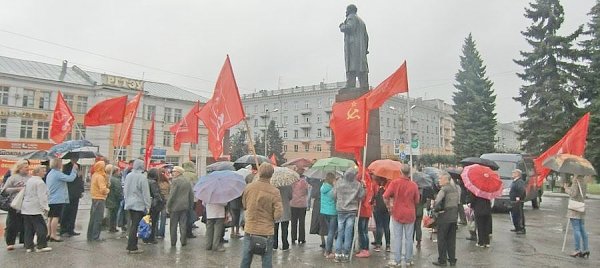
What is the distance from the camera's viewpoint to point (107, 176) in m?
10.8

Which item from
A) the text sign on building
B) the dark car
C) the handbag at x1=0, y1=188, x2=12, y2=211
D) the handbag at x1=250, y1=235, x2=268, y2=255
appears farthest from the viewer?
the text sign on building

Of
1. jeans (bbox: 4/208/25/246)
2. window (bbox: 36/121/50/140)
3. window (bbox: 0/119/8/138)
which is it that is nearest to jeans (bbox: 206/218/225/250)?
jeans (bbox: 4/208/25/246)

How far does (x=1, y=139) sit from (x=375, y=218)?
47.2 meters

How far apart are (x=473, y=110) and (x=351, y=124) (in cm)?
4211

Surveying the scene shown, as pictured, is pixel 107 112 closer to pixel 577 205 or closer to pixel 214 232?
pixel 214 232

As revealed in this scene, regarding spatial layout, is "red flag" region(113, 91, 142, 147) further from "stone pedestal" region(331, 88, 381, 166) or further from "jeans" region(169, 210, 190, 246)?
"stone pedestal" region(331, 88, 381, 166)

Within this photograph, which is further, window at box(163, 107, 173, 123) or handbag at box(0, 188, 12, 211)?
window at box(163, 107, 173, 123)

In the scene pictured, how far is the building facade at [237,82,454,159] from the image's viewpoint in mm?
82625

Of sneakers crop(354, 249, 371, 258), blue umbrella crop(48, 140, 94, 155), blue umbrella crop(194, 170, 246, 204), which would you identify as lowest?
sneakers crop(354, 249, 371, 258)

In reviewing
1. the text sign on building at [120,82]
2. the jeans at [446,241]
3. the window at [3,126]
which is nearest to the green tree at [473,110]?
the text sign on building at [120,82]

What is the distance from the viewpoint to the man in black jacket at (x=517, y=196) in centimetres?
1202

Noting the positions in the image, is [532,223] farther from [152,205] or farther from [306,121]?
[306,121]

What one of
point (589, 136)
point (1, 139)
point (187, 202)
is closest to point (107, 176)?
point (187, 202)

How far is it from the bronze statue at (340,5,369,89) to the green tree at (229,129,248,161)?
45237 mm
